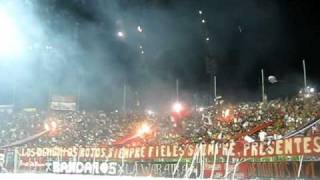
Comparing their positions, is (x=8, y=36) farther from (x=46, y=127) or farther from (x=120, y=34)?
(x=46, y=127)

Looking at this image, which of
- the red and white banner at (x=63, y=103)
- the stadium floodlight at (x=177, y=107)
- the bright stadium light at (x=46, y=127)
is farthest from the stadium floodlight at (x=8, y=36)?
the red and white banner at (x=63, y=103)

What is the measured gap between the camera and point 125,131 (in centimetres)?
3406

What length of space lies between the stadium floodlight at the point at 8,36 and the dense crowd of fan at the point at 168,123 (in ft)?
28.7

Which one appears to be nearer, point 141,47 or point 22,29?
point 22,29

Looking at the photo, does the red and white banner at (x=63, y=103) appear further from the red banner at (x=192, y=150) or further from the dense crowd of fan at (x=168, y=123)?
the red banner at (x=192, y=150)

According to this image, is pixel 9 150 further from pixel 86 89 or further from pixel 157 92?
pixel 157 92

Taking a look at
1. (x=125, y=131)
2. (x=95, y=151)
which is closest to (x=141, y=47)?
(x=125, y=131)

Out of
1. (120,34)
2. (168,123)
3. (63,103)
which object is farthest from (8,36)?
(63,103)

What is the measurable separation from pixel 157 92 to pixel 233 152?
73.4 ft

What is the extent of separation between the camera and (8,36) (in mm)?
23250

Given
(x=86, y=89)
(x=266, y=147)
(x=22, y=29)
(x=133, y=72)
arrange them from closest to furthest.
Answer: (x=266, y=147) < (x=22, y=29) < (x=133, y=72) < (x=86, y=89)

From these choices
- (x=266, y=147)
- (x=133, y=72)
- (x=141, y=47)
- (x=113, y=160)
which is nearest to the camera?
(x=266, y=147)

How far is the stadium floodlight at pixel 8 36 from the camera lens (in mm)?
21391

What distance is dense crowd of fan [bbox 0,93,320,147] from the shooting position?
85.4 feet
